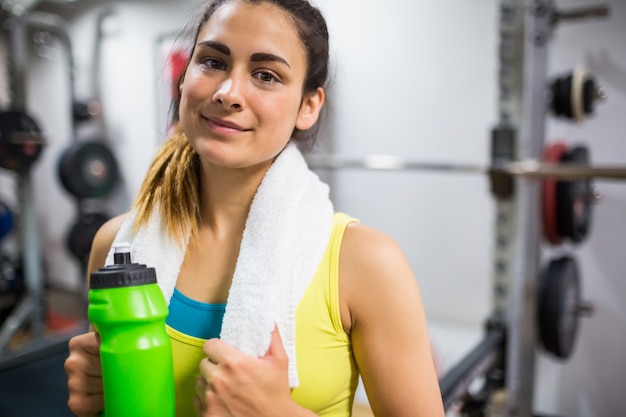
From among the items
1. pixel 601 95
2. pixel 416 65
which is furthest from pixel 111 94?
pixel 601 95

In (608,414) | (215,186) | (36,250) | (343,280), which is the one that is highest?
(215,186)

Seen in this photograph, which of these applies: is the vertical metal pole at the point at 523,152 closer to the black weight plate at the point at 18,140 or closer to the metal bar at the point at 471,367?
the metal bar at the point at 471,367

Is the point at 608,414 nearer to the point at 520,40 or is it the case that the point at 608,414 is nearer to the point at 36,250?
the point at 520,40

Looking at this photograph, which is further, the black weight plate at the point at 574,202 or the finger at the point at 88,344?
the black weight plate at the point at 574,202

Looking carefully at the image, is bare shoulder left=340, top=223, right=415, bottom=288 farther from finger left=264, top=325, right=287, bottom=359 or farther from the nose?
the nose

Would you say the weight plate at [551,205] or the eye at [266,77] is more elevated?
the eye at [266,77]

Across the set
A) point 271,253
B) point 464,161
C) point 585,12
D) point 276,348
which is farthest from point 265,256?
point 464,161

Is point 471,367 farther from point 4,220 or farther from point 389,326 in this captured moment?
point 4,220

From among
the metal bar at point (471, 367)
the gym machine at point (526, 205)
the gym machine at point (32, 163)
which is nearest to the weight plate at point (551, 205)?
the gym machine at point (526, 205)

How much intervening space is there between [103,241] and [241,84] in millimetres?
332

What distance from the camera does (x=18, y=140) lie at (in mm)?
2109

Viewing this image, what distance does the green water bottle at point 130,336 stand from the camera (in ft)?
1.59

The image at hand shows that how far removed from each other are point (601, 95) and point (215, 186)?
1.53m

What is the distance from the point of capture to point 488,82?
2080mm
